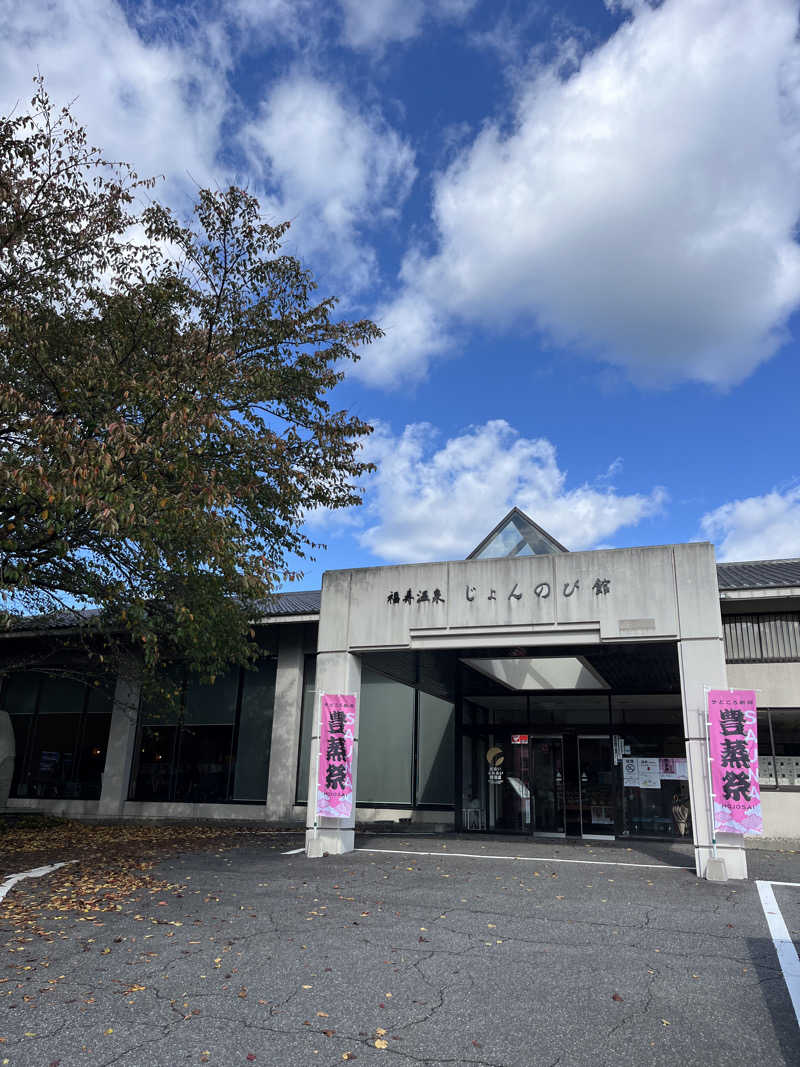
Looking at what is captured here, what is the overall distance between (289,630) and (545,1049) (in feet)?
49.4

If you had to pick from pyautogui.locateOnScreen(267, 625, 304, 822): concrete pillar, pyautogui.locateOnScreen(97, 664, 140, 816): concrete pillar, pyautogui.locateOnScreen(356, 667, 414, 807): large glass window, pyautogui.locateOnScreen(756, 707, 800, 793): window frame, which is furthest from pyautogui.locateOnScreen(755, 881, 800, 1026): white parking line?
pyautogui.locateOnScreen(97, 664, 140, 816): concrete pillar

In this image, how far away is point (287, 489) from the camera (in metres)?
13.1

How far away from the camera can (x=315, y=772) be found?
1218cm

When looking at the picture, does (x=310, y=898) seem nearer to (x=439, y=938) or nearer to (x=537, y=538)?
(x=439, y=938)

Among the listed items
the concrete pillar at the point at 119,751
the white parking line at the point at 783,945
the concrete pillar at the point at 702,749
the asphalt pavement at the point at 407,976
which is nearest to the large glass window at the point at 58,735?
the concrete pillar at the point at 119,751

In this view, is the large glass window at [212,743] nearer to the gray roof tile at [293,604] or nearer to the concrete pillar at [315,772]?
the gray roof tile at [293,604]

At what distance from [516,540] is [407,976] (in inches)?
395

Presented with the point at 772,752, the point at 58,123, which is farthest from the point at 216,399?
the point at 772,752

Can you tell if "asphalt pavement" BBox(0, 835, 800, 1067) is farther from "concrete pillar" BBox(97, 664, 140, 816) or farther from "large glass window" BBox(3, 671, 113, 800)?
"large glass window" BBox(3, 671, 113, 800)

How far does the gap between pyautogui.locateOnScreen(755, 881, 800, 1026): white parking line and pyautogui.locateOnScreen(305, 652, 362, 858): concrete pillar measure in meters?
6.07

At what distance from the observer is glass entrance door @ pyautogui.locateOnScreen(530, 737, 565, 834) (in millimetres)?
15898

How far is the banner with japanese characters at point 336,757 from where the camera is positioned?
11891 mm

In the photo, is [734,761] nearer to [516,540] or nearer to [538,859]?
[538,859]

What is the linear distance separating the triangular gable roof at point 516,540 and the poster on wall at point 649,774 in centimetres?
491
